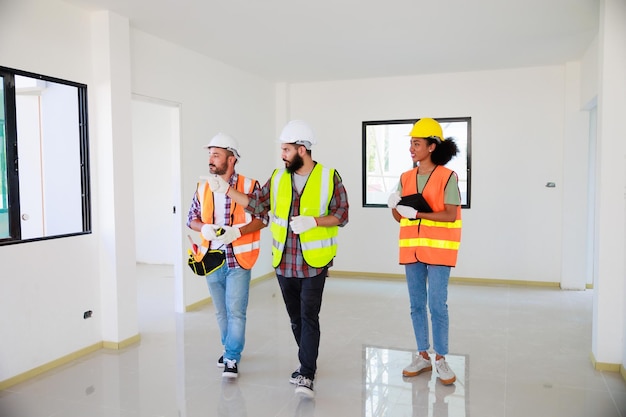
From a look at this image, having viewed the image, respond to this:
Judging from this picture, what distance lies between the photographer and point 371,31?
16.1 ft

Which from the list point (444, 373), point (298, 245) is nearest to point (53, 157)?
point (298, 245)

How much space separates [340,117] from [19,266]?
4.74m

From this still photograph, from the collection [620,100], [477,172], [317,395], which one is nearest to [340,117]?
[477,172]

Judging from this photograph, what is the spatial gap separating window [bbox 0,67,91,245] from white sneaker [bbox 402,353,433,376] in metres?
2.58

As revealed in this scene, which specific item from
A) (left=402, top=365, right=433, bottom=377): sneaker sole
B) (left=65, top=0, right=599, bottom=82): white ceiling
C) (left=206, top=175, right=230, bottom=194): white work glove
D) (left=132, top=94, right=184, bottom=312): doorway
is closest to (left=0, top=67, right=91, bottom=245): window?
(left=65, top=0, right=599, bottom=82): white ceiling

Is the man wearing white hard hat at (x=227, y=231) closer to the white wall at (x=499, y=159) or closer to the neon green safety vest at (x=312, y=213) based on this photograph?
the neon green safety vest at (x=312, y=213)

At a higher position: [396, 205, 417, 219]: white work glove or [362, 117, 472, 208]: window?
[362, 117, 472, 208]: window

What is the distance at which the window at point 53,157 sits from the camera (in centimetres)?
412

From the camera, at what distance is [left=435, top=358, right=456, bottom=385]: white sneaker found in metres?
3.39

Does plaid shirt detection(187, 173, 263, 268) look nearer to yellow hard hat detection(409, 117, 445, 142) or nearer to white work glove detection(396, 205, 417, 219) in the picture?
white work glove detection(396, 205, 417, 219)

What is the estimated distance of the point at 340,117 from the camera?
7.35m

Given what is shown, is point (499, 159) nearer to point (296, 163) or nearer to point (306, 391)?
point (296, 163)

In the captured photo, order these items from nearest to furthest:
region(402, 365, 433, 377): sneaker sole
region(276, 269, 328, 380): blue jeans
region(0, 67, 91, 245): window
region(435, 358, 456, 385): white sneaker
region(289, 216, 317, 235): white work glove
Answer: region(289, 216, 317, 235): white work glove, region(276, 269, 328, 380): blue jeans, region(435, 358, 456, 385): white sneaker, region(402, 365, 433, 377): sneaker sole, region(0, 67, 91, 245): window

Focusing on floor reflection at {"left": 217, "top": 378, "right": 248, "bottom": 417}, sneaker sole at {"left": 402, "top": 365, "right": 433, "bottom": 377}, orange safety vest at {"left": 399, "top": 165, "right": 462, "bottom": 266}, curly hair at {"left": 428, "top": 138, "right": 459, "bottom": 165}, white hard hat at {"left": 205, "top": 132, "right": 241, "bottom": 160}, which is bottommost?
floor reflection at {"left": 217, "top": 378, "right": 248, "bottom": 417}
